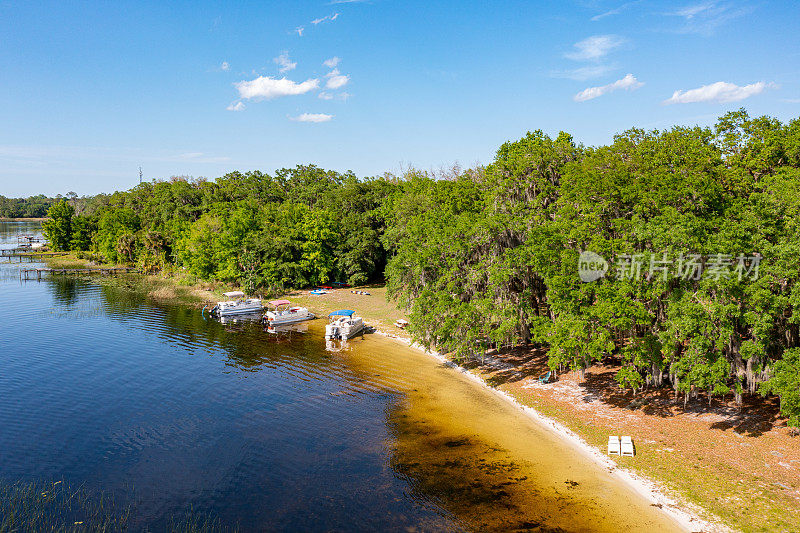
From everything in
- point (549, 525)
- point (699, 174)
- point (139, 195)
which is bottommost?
point (549, 525)

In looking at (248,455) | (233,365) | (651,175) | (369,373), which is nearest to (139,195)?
(233,365)

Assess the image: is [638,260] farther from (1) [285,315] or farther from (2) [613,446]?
(1) [285,315]

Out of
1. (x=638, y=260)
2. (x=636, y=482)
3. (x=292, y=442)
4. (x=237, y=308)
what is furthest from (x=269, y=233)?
(x=636, y=482)

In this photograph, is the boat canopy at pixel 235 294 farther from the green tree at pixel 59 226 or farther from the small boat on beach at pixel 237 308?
the green tree at pixel 59 226

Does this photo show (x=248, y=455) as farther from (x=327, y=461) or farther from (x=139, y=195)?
(x=139, y=195)

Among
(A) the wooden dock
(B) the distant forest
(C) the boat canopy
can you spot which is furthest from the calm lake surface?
(A) the wooden dock

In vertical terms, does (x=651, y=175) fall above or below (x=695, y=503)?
above
